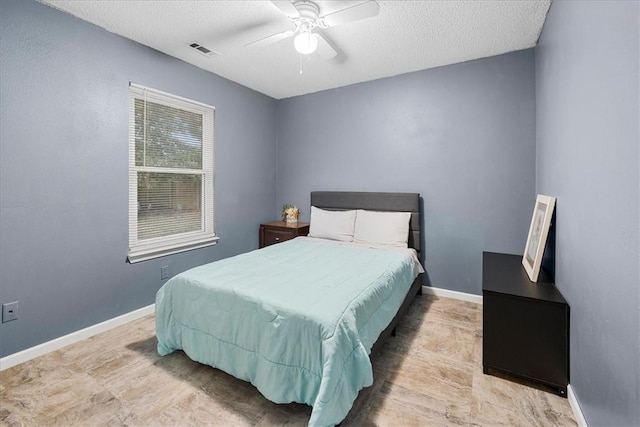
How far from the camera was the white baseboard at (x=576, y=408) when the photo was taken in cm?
149

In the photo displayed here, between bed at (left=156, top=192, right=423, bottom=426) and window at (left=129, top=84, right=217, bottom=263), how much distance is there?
112cm

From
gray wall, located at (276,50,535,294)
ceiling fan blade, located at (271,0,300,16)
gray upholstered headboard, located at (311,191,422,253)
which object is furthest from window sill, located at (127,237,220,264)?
ceiling fan blade, located at (271,0,300,16)

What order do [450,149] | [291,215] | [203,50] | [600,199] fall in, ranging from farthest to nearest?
[291,215], [450,149], [203,50], [600,199]

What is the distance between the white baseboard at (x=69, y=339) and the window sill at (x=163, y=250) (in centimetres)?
51

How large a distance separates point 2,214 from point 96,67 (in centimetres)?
137

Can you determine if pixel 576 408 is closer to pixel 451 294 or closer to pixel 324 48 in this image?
pixel 451 294

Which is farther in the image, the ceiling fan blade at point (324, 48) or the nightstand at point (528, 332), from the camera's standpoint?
the ceiling fan blade at point (324, 48)

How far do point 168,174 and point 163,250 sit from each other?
2.70 ft

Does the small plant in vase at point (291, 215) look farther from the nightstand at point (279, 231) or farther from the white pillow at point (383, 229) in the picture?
the white pillow at point (383, 229)

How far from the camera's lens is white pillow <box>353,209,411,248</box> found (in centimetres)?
329

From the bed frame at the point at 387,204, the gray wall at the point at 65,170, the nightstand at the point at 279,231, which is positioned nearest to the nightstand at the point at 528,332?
the bed frame at the point at 387,204

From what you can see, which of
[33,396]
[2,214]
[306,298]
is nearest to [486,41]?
[306,298]

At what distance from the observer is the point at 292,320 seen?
62.1 inches

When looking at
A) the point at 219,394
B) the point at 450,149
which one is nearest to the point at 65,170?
the point at 219,394
